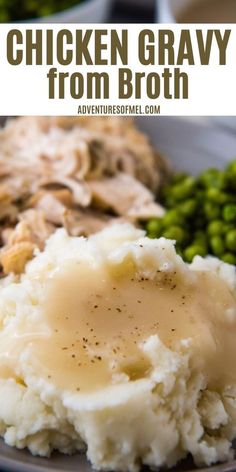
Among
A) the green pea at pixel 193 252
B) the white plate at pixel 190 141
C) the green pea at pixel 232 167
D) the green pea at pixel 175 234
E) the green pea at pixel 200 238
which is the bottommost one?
the green pea at pixel 193 252

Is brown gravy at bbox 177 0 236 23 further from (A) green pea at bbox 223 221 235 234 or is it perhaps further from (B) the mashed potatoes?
(B) the mashed potatoes

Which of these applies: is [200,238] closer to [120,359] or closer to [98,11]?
[120,359]

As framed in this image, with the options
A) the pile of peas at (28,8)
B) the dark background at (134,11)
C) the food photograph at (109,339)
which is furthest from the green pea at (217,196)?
the dark background at (134,11)

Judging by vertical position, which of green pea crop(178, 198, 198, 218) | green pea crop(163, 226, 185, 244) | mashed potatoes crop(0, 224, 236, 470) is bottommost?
mashed potatoes crop(0, 224, 236, 470)

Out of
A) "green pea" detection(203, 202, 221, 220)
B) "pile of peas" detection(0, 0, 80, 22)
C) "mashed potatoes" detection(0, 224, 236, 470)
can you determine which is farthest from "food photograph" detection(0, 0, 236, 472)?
"pile of peas" detection(0, 0, 80, 22)

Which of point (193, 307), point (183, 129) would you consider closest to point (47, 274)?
point (193, 307)

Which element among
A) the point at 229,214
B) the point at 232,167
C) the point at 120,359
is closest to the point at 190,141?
the point at 232,167

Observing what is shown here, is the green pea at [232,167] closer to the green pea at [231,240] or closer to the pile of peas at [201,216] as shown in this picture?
the pile of peas at [201,216]
